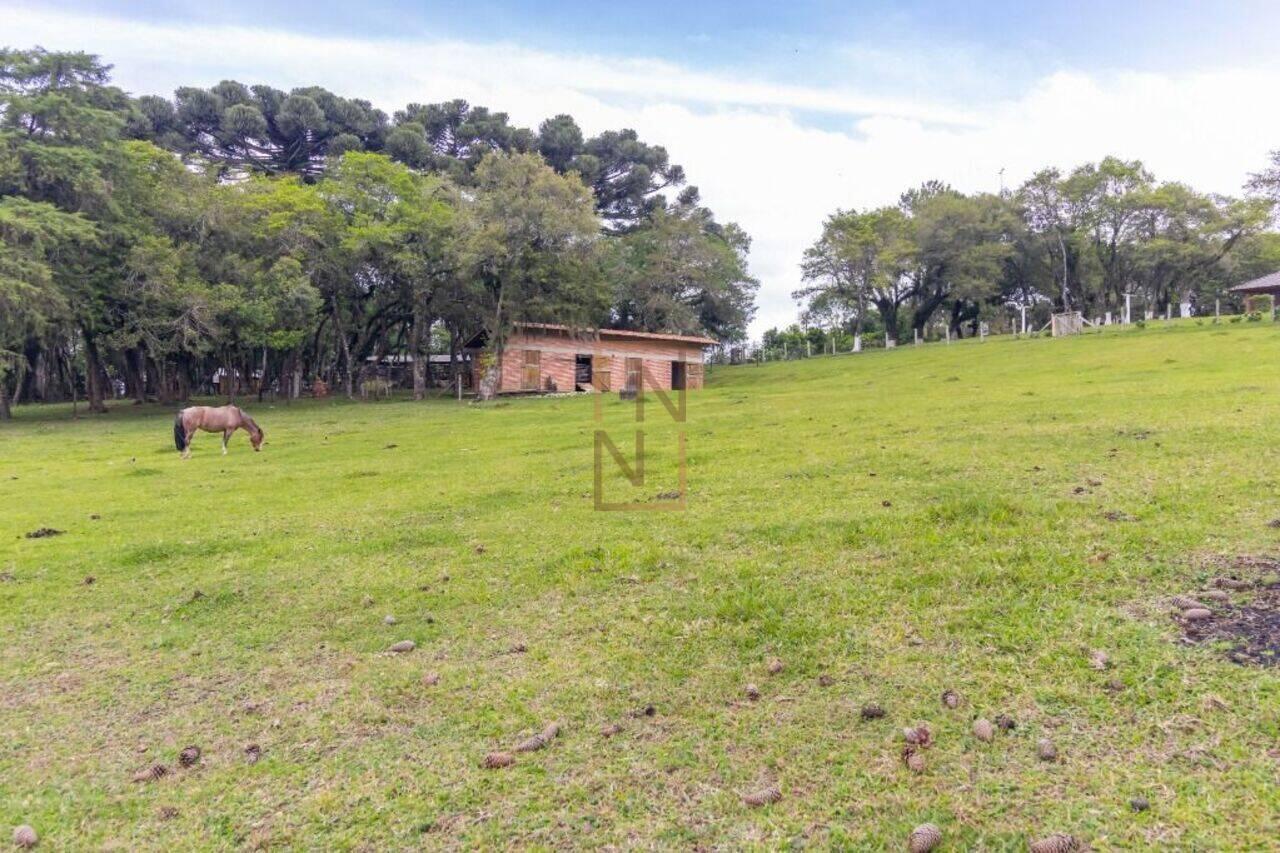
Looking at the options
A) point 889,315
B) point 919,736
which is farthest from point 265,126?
point 919,736

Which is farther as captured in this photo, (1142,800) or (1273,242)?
(1273,242)

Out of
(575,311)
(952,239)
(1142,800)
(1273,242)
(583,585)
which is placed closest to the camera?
(1142,800)

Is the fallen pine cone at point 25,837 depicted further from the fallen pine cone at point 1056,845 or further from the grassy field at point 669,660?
the fallen pine cone at point 1056,845

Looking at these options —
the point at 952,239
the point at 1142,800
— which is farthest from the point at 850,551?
the point at 952,239

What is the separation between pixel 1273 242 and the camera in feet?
174

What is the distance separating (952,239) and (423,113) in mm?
37291

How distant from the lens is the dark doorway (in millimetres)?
41875

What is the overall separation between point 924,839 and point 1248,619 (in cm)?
241

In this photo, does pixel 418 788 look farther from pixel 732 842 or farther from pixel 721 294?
pixel 721 294

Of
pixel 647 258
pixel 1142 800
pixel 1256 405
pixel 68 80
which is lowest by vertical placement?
pixel 1142 800

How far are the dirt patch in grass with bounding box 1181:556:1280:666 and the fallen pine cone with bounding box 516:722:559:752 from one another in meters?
3.01

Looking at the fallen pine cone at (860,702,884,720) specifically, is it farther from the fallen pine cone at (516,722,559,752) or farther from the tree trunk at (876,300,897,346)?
the tree trunk at (876,300,897,346)

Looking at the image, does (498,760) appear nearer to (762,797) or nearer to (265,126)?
(762,797)

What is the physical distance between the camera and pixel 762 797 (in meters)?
2.66
